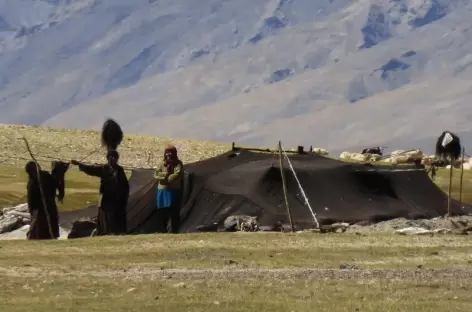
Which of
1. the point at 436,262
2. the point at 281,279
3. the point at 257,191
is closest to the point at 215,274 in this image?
the point at 281,279

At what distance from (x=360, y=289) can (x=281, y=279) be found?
1.51 metres

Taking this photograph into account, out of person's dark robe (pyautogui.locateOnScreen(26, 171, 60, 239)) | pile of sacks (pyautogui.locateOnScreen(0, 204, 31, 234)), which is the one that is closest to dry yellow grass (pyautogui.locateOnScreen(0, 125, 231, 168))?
pile of sacks (pyautogui.locateOnScreen(0, 204, 31, 234))

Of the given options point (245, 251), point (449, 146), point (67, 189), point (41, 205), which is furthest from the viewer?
point (67, 189)

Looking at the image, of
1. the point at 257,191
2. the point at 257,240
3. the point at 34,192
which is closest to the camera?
the point at 257,240

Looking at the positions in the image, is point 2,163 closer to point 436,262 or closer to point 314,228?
point 314,228

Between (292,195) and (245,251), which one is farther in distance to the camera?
(292,195)

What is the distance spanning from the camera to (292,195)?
33812 millimetres

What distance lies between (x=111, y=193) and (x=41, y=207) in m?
1.72

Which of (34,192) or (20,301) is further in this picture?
(34,192)

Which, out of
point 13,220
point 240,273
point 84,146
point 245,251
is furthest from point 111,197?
point 84,146

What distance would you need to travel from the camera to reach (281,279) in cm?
1931

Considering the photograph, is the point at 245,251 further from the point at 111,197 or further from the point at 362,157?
the point at 362,157

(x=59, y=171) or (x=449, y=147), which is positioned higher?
(x=449, y=147)

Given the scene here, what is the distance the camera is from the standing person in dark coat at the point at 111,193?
2856 centimetres
